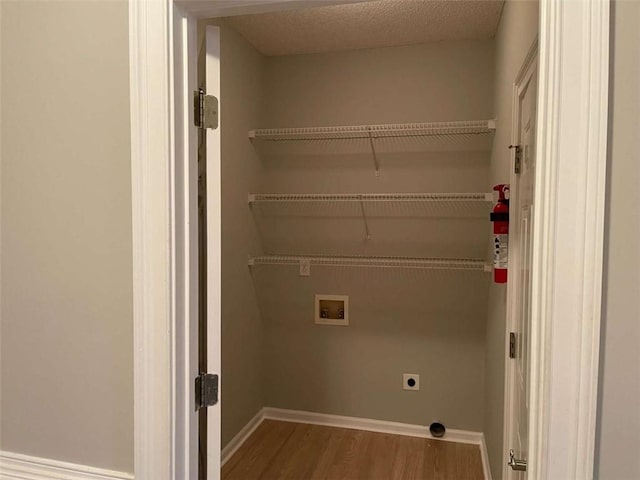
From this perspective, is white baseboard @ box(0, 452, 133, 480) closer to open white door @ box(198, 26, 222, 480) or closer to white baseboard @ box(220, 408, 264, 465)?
open white door @ box(198, 26, 222, 480)

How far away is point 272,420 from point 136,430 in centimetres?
249

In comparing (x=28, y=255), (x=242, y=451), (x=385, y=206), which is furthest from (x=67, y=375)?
(x=385, y=206)

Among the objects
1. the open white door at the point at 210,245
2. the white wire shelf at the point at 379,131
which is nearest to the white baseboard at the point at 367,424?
the white wire shelf at the point at 379,131

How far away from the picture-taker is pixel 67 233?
43.8 inches

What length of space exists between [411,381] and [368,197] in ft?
4.39

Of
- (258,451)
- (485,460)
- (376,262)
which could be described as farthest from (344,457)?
(376,262)

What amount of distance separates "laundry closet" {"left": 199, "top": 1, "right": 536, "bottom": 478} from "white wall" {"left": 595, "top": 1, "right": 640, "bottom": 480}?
1.98m

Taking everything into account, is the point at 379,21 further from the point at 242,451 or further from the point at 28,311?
the point at 242,451

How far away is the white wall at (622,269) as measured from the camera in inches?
29.2

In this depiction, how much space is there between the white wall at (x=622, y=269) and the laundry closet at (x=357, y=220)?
198cm

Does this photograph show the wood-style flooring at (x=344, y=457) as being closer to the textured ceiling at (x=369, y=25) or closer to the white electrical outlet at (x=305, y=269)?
the white electrical outlet at (x=305, y=269)

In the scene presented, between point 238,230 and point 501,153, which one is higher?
→ point 501,153

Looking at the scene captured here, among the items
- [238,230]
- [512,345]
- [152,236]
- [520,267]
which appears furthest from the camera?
[238,230]

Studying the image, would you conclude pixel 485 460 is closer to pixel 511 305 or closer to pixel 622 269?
pixel 511 305
